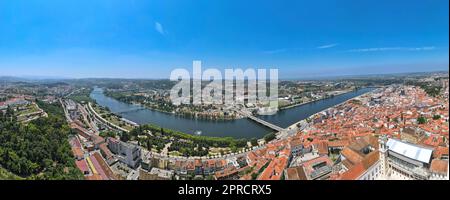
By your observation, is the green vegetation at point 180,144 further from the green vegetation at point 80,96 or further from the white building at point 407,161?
the white building at point 407,161

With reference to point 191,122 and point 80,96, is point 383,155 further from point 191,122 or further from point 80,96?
point 80,96

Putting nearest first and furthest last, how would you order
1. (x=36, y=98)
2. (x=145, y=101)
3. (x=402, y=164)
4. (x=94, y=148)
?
(x=402, y=164), (x=94, y=148), (x=36, y=98), (x=145, y=101)

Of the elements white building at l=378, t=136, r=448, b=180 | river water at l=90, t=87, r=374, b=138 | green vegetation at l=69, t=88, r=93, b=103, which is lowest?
river water at l=90, t=87, r=374, b=138

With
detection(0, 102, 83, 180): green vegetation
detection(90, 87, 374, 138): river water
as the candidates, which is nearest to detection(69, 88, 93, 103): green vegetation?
detection(90, 87, 374, 138): river water

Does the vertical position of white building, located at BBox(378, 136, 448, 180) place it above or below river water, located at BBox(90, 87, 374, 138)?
above

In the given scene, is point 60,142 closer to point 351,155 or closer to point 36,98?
point 36,98

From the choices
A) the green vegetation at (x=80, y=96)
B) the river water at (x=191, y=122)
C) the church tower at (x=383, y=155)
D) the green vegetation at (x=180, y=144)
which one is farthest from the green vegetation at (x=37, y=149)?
the church tower at (x=383, y=155)

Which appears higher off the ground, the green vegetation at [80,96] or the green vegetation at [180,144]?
the green vegetation at [80,96]

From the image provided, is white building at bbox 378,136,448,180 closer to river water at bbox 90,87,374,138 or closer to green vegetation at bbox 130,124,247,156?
green vegetation at bbox 130,124,247,156
